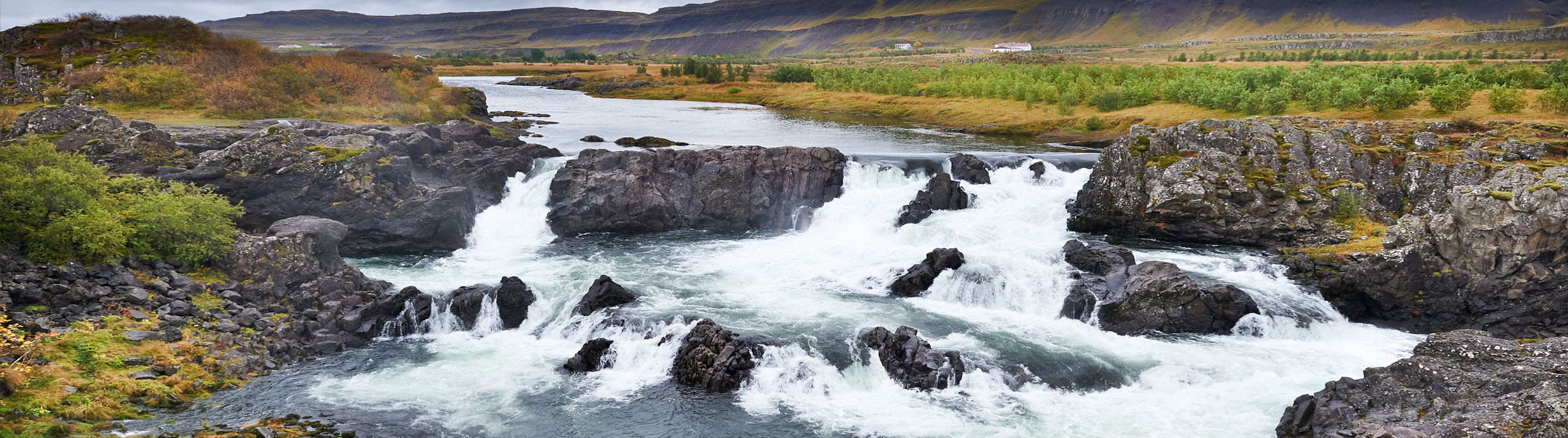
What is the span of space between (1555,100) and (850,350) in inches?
1880

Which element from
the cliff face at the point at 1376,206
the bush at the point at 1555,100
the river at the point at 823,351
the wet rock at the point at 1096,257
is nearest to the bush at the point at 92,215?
the river at the point at 823,351

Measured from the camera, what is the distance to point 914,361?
75.9 feet

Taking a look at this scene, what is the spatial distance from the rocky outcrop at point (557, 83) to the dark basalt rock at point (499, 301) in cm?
13432

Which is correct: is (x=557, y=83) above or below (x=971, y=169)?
above

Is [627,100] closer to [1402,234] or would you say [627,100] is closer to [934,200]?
[934,200]

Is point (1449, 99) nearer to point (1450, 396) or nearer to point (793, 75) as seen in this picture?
point (1450, 396)

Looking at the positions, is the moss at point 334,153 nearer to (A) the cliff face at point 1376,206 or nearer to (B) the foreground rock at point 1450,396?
(A) the cliff face at point 1376,206

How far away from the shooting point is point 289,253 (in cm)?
2866

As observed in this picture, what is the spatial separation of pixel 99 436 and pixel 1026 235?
34637 millimetres

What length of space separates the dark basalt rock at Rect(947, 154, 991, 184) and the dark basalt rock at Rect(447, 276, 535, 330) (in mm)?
26802

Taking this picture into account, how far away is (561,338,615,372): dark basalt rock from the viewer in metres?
24.1

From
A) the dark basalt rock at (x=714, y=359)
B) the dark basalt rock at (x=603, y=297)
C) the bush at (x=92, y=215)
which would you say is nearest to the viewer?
the dark basalt rock at (x=714, y=359)

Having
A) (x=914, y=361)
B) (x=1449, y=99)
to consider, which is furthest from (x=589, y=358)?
(x=1449, y=99)

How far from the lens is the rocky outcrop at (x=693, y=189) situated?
1710 inches
